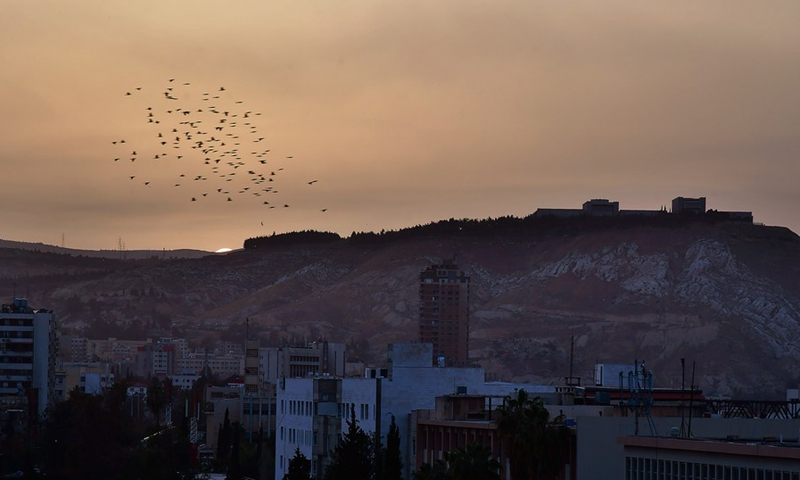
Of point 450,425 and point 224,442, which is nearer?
point 450,425

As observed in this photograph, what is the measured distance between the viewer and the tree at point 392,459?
8619 centimetres

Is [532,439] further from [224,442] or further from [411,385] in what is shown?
[224,442]

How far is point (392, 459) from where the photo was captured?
286 ft

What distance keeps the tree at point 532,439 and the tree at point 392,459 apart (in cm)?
1249

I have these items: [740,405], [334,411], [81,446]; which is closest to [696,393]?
[740,405]

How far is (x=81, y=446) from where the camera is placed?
157875 millimetres

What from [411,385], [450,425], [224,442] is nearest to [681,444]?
[450,425]

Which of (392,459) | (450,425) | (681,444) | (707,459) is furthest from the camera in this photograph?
(392,459)

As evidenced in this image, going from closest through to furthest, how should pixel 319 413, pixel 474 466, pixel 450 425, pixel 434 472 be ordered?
pixel 474 466 → pixel 434 472 → pixel 450 425 → pixel 319 413

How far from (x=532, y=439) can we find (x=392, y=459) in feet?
57.6

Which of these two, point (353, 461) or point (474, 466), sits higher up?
point (474, 466)

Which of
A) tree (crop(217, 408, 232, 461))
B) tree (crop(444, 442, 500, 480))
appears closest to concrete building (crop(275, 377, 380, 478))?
tree (crop(444, 442, 500, 480))

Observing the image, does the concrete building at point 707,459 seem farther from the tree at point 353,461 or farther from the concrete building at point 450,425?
the tree at point 353,461

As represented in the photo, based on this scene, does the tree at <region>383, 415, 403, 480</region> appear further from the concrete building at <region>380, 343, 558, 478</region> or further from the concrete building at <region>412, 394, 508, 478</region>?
the concrete building at <region>380, 343, 558, 478</region>
